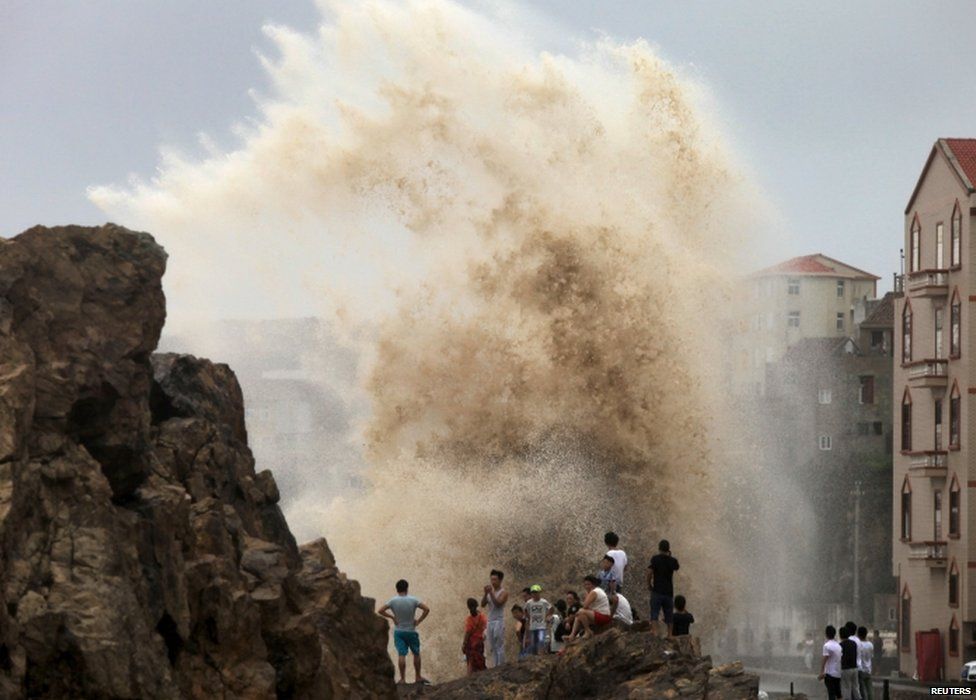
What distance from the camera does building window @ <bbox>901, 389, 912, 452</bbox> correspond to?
6506 centimetres

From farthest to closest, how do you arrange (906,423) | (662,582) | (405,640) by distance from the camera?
(906,423) → (405,640) → (662,582)

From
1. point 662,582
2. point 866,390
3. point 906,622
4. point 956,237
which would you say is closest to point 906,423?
point 906,622

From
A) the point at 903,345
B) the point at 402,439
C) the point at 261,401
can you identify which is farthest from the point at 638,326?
the point at 261,401

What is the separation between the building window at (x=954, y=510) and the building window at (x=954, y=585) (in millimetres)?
869

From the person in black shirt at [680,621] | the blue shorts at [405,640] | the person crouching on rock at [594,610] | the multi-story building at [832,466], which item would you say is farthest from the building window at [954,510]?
the person crouching on rock at [594,610]

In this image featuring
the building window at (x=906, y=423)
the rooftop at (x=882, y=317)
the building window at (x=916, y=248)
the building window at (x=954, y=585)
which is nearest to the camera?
the building window at (x=954, y=585)

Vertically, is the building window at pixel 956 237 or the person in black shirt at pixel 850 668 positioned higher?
the building window at pixel 956 237

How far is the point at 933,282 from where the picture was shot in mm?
62125

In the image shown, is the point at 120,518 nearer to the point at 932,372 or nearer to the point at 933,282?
the point at 932,372

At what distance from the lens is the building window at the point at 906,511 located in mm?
64562

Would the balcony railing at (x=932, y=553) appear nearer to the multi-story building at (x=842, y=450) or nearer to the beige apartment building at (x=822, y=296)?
the multi-story building at (x=842, y=450)

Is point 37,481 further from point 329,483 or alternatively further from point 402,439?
point 329,483

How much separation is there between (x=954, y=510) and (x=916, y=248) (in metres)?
8.33

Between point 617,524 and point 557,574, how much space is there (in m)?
3.12
